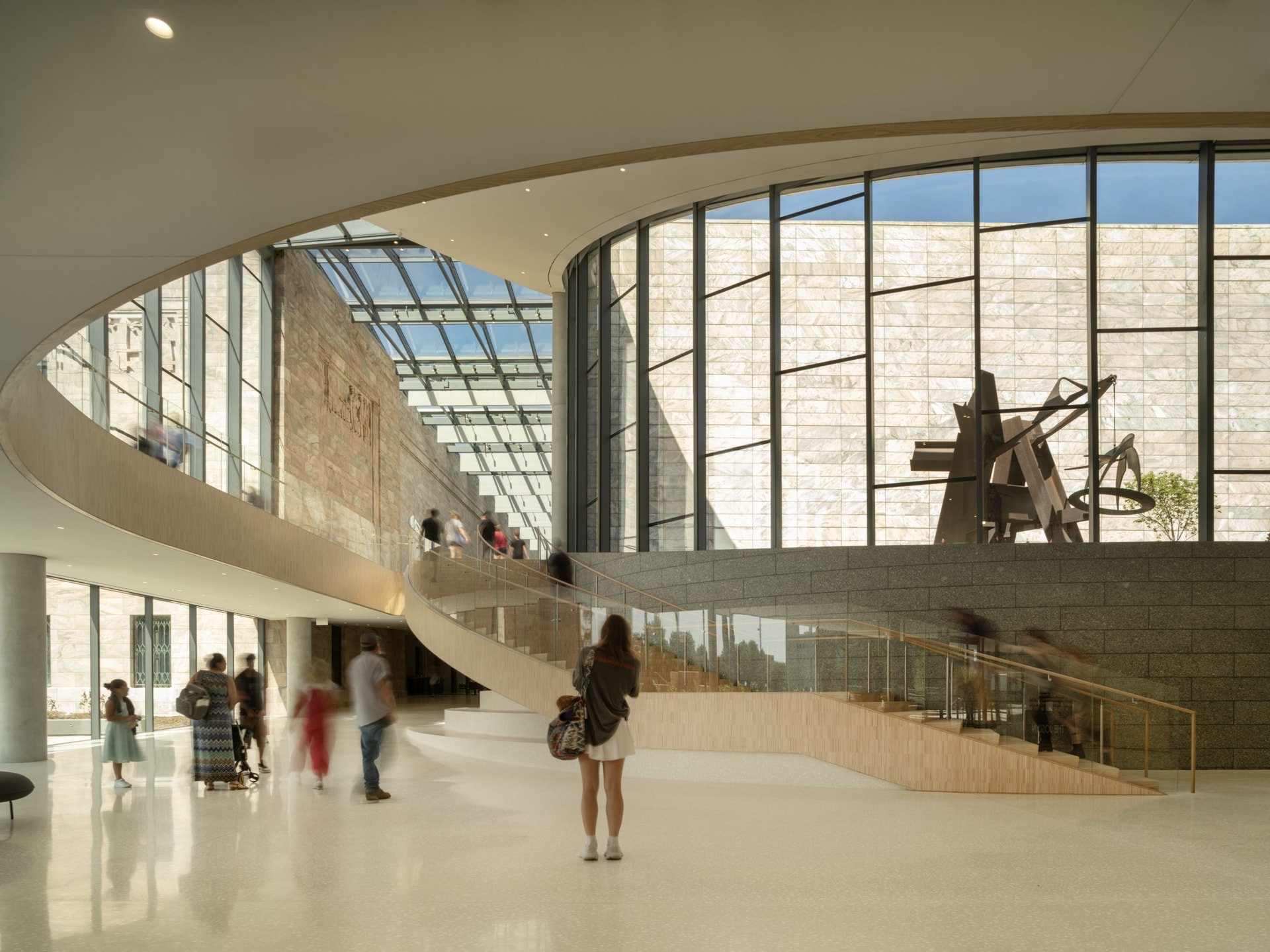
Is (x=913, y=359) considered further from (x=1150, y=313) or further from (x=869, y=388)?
(x=1150, y=313)

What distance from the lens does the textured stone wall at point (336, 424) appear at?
25.3 m

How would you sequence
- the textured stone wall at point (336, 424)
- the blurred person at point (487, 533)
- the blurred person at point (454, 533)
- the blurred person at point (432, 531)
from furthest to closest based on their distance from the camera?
the textured stone wall at point (336, 424)
the blurred person at point (454, 533)
the blurred person at point (432, 531)
the blurred person at point (487, 533)

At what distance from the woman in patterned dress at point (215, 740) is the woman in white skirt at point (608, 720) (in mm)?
5636

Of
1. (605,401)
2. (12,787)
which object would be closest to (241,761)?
(12,787)

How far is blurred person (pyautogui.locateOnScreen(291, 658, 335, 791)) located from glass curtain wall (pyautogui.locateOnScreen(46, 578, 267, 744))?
940 centimetres

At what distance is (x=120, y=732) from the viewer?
1227 centimetres

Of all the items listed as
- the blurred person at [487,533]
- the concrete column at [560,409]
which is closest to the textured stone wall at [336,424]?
the blurred person at [487,533]

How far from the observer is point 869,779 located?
11.0 m

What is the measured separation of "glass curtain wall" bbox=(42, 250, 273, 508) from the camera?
13.1m

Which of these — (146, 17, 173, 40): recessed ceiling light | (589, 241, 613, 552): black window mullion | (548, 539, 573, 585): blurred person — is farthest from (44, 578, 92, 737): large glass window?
(146, 17, 173, 40): recessed ceiling light

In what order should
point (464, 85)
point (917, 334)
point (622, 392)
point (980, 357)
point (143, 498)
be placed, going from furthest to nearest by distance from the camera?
point (622, 392) → point (917, 334) → point (980, 357) → point (143, 498) → point (464, 85)

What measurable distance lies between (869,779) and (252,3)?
30.4ft

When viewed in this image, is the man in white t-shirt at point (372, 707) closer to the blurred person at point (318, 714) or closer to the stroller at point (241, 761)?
the blurred person at point (318, 714)

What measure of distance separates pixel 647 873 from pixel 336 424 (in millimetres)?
24481
